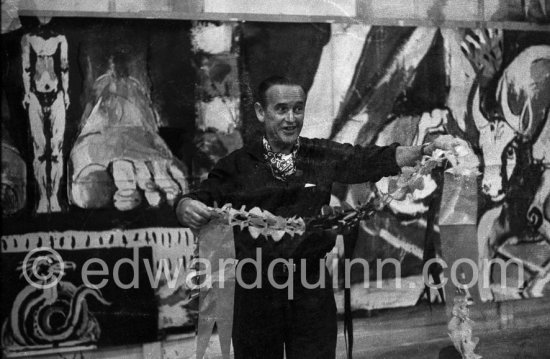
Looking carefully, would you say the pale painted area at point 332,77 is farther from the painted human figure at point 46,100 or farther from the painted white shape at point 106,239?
the painted human figure at point 46,100

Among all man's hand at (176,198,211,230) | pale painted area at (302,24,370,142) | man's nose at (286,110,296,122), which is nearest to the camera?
man's hand at (176,198,211,230)

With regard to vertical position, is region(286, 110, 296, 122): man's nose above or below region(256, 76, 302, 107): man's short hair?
below

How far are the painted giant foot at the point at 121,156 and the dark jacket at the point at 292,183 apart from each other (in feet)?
0.60

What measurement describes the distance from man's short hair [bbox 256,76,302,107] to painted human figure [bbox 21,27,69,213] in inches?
32.4

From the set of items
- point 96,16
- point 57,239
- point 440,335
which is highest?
point 96,16

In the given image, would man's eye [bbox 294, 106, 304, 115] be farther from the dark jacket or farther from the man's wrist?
the man's wrist

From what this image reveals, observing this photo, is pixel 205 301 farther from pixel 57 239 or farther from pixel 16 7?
pixel 16 7

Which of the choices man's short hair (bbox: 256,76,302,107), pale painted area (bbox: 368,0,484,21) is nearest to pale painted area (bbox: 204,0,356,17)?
pale painted area (bbox: 368,0,484,21)

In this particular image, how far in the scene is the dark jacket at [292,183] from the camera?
3.01 metres

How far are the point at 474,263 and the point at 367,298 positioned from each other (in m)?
0.51

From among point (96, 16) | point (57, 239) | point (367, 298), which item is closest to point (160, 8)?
point (96, 16)

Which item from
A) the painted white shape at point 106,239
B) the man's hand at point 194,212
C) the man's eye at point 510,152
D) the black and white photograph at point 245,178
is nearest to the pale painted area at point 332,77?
the black and white photograph at point 245,178

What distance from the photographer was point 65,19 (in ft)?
9.77

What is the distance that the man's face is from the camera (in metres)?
3.01
